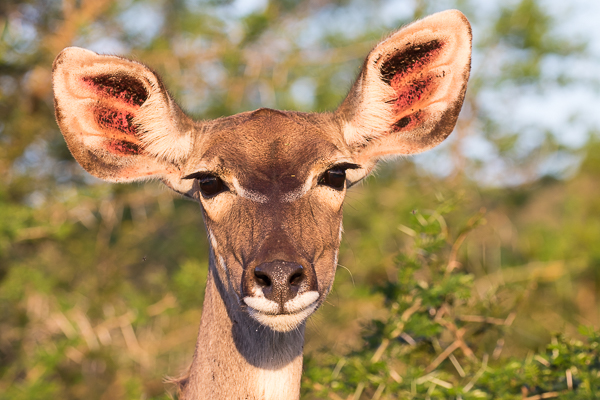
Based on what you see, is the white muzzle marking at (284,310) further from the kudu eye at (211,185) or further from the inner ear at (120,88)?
the inner ear at (120,88)

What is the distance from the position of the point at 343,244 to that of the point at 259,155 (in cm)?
937

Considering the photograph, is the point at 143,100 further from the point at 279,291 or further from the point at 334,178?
the point at 279,291

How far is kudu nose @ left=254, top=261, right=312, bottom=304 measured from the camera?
3096 mm

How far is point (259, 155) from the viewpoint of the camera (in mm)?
3775

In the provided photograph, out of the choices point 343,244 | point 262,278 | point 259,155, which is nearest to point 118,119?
point 259,155

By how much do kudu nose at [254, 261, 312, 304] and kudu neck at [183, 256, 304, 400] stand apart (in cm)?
66

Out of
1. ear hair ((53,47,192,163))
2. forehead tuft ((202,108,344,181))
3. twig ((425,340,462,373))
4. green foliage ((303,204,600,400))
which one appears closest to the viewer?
forehead tuft ((202,108,344,181))

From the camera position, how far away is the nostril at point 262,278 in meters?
3.15

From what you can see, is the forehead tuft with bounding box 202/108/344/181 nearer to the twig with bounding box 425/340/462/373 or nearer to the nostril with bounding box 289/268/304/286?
the nostril with bounding box 289/268/304/286

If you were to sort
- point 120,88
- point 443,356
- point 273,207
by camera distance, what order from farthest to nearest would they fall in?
point 443,356, point 120,88, point 273,207

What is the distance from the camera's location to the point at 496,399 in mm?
4617

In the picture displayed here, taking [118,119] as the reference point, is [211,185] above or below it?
below

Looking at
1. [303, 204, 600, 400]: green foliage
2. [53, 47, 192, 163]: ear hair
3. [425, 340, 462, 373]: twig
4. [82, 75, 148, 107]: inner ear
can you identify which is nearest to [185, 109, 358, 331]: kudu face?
[53, 47, 192, 163]: ear hair

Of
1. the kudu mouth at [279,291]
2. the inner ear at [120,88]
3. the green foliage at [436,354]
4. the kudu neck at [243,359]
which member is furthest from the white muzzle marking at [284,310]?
the green foliage at [436,354]
